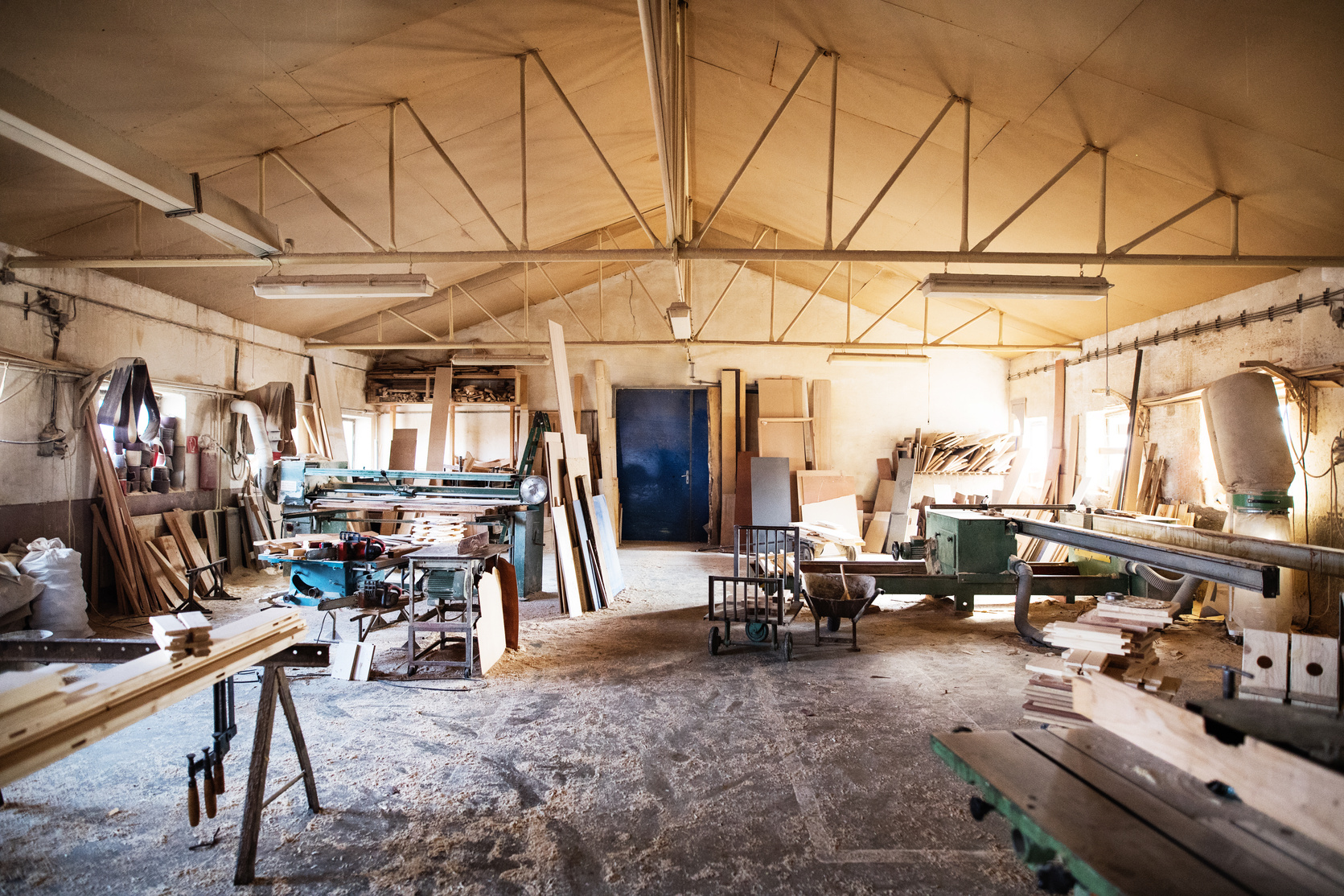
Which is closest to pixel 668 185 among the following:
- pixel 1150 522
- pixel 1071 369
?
pixel 1150 522

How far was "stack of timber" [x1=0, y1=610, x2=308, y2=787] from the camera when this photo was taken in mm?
1627

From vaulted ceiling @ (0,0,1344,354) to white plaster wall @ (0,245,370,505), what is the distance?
35 centimetres

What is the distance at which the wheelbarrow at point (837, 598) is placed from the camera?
5609 millimetres

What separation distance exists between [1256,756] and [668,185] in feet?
14.8

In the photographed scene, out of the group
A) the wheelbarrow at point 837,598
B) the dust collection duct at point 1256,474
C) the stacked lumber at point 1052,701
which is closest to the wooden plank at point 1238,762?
the stacked lumber at point 1052,701

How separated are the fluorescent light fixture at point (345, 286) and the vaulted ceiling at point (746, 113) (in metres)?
1.18

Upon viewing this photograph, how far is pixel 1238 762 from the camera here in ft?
4.79

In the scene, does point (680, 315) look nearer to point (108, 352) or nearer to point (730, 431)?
point (730, 431)

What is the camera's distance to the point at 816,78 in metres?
5.56

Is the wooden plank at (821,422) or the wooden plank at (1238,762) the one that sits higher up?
the wooden plank at (821,422)

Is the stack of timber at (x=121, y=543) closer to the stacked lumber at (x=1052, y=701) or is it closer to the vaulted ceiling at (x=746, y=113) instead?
the vaulted ceiling at (x=746, y=113)

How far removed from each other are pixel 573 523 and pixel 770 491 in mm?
4624

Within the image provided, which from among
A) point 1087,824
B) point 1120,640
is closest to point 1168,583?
point 1120,640

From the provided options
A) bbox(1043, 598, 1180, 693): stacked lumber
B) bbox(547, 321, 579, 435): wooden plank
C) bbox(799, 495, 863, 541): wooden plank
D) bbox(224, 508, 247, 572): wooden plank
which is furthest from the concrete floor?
bbox(799, 495, 863, 541): wooden plank
